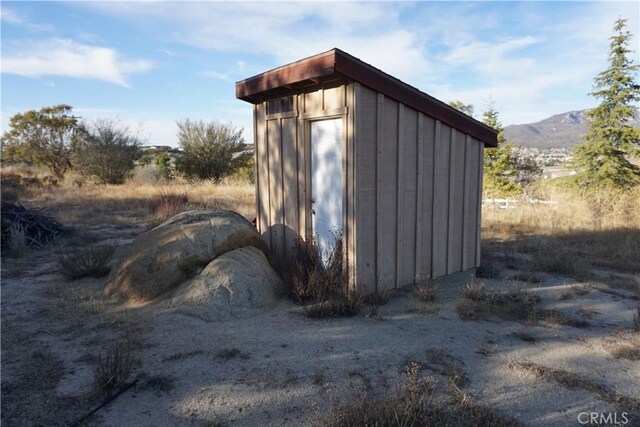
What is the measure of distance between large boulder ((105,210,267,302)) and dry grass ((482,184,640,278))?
17.0 feet

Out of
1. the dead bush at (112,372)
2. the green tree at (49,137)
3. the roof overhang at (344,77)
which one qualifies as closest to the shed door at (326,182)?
the roof overhang at (344,77)

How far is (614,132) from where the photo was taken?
51.3 feet

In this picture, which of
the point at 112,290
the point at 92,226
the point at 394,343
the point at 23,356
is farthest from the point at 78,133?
the point at 394,343

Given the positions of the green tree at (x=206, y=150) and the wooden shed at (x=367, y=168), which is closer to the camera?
the wooden shed at (x=367, y=168)

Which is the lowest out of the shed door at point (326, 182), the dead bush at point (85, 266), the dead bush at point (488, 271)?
the dead bush at point (488, 271)

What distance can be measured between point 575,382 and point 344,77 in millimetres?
3901

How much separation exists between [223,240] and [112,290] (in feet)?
5.25

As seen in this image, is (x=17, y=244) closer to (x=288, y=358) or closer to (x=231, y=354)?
(x=231, y=354)

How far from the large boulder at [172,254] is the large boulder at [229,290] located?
206 millimetres

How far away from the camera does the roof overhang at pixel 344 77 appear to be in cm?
491

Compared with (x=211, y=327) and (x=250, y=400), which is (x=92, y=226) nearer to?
(x=211, y=327)

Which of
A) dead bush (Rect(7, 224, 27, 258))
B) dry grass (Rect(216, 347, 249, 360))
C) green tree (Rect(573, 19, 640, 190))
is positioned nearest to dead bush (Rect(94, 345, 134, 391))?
dry grass (Rect(216, 347, 249, 360))

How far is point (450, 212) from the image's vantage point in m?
6.45

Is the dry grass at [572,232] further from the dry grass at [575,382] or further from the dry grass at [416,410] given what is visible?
the dry grass at [416,410]
